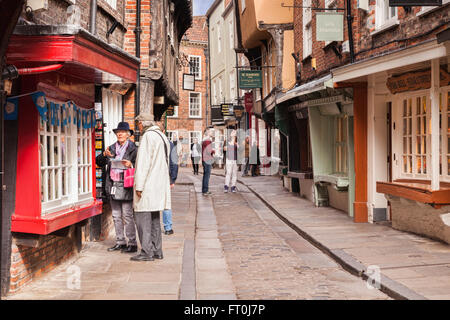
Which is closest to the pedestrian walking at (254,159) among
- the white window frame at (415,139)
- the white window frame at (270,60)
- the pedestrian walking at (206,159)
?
the white window frame at (270,60)

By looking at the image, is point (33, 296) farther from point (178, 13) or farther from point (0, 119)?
point (178, 13)

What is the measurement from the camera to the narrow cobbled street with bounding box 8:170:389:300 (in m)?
6.20

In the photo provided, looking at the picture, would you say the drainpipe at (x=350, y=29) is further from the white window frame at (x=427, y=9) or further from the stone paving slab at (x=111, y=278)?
the stone paving slab at (x=111, y=278)

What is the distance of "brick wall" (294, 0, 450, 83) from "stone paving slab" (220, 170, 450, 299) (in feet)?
10.7

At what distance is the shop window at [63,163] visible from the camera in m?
6.48

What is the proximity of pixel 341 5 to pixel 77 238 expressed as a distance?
8.41 metres

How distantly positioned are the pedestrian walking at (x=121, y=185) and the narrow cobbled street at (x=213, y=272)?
0.97 ft

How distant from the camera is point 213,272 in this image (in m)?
7.43

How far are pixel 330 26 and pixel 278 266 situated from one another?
7.07 m

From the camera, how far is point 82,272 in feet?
23.7

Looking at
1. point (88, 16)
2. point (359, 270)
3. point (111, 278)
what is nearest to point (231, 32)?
point (88, 16)

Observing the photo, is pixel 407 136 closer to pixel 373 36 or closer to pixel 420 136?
pixel 420 136

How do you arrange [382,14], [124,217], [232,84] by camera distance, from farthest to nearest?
[232,84] → [382,14] → [124,217]

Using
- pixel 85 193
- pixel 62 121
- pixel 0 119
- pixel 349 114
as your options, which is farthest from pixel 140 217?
pixel 349 114
